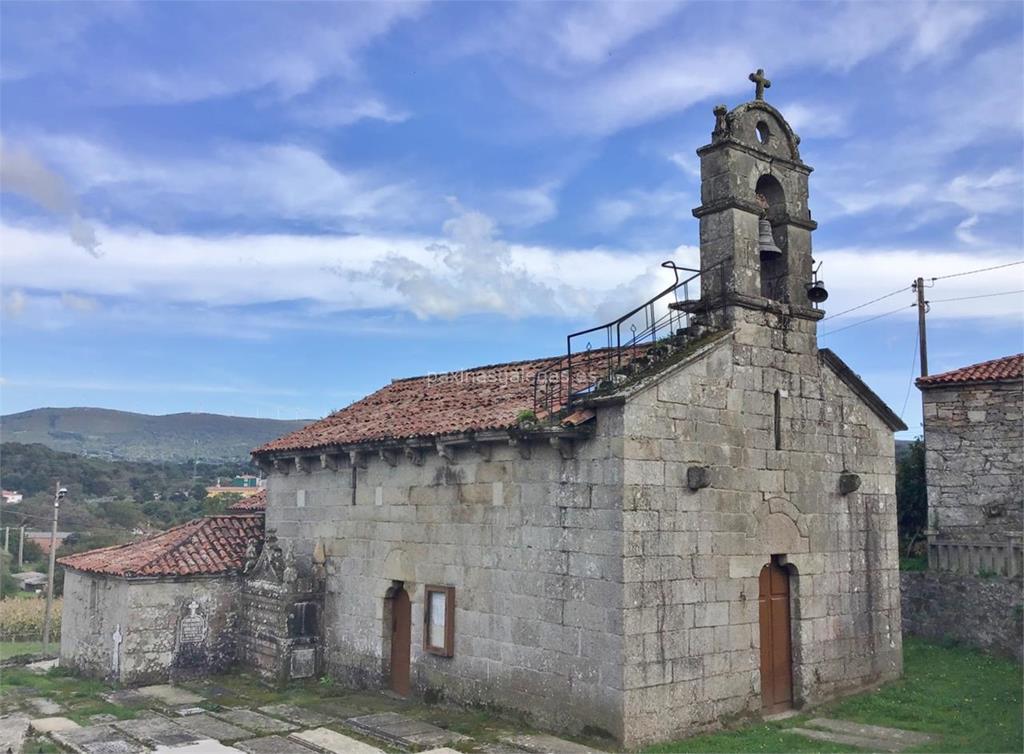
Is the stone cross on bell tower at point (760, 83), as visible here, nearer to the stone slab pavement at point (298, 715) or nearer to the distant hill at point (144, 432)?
the stone slab pavement at point (298, 715)

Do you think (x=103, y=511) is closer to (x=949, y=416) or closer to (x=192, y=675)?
(x=192, y=675)

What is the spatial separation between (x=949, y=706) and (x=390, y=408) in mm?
10293

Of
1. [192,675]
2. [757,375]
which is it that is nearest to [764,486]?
[757,375]

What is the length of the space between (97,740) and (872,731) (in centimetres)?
998

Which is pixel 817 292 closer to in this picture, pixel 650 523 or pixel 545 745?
Answer: pixel 650 523

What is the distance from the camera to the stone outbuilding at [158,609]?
51.7 ft

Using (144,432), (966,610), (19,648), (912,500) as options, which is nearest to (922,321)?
(912,500)

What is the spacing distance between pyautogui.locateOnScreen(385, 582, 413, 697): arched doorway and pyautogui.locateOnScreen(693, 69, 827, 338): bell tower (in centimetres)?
666

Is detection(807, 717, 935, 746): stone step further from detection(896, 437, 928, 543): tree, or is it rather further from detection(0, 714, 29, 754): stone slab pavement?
detection(896, 437, 928, 543): tree

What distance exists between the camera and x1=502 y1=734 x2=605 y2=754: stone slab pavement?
10.5 m

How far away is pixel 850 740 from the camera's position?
1116cm

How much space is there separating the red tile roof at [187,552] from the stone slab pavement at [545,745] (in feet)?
25.9

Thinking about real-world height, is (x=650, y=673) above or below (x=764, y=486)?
below

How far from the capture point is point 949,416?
18.3m
